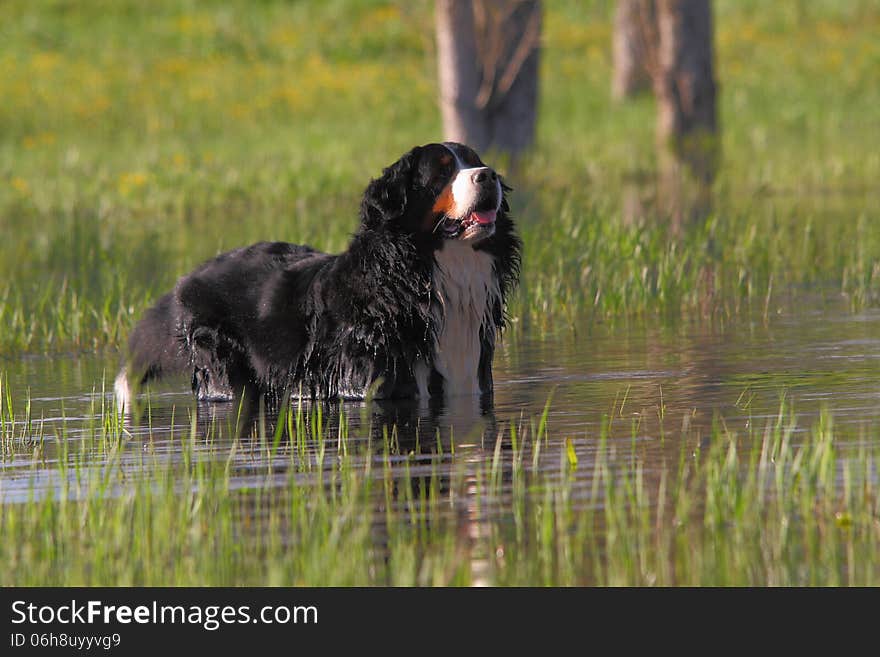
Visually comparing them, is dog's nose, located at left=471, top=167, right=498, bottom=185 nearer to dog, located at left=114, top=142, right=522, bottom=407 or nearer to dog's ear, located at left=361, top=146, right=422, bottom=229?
dog, located at left=114, top=142, right=522, bottom=407

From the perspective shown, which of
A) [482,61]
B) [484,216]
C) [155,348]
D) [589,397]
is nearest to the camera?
[589,397]

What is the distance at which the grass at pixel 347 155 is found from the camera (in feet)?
39.2

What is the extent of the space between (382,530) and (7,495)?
1592 millimetres

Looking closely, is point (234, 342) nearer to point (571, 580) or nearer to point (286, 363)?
point (286, 363)

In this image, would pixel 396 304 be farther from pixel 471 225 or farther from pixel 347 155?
pixel 347 155

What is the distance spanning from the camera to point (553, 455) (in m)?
6.69

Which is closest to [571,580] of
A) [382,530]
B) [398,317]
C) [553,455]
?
[382,530]

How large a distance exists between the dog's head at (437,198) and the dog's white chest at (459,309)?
10 cm

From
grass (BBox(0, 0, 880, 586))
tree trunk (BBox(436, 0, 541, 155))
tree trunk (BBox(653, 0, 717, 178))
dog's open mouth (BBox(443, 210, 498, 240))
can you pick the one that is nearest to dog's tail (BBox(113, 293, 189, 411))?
grass (BBox(0, 0, 880, 586))

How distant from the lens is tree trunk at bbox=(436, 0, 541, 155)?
64.0 feet

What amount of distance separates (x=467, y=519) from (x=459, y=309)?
3061 millimetres

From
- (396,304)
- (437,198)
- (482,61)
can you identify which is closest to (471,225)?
(437,198)

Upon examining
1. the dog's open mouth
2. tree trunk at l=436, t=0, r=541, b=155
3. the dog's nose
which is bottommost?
the dog's open mouth

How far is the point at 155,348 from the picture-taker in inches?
368
